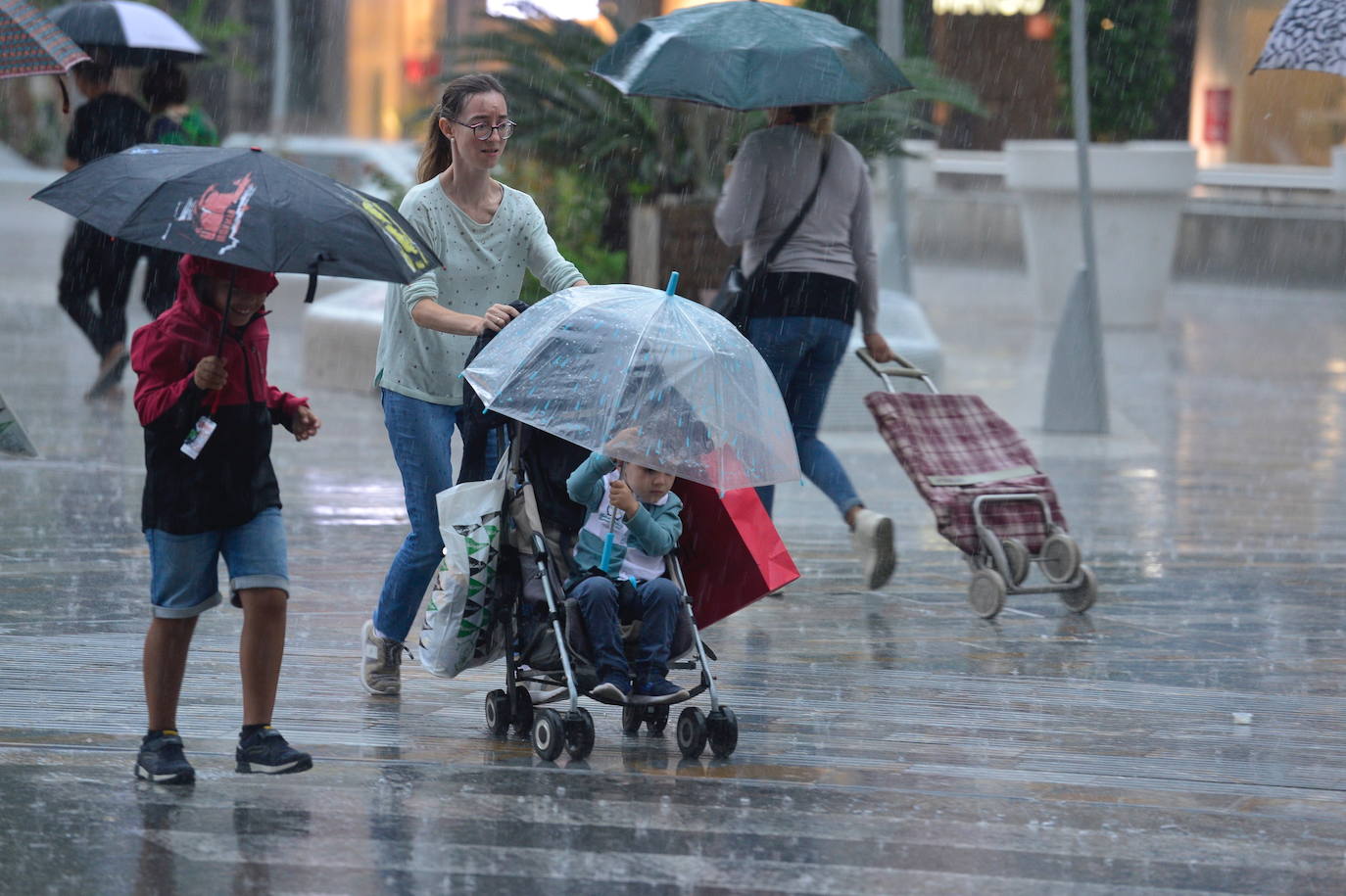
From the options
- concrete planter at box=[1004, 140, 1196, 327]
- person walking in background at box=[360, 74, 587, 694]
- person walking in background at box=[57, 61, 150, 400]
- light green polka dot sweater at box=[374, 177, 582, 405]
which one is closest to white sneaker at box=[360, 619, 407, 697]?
person walking in background at box=[360, 74, 587, 694]

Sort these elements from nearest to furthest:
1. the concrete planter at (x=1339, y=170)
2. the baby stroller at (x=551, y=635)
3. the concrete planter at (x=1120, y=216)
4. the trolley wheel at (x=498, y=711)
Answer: the baby stroller at (x=551, y=635)
the trolley wheel at (x=498, y=711)
the concrete planter at (x=1120, y=216)
the concrete planter at (x=1339, y=170)

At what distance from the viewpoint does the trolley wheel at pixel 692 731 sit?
5.16 metres

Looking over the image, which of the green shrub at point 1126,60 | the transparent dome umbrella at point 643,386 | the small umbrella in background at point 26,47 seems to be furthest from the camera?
the green shrub at point 1126,60

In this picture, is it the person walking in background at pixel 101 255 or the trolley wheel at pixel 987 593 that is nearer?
the trolley wheel at pixel 987 593

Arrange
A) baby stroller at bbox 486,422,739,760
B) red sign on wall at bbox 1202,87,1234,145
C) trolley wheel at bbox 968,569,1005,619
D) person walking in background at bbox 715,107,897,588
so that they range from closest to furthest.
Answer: baby stroller at bbox 486,422,739,760 < trolley wheel at bbox 968,569,1005,619 < person walking in background at bbox 715,107,897,588 < red sign on wall at bbox 1202,87,1234,145

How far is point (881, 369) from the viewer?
789cm

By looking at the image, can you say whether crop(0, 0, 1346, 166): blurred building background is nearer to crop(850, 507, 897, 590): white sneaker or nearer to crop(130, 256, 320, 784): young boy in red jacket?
crop(850, 507, 897, 590): white sneaker

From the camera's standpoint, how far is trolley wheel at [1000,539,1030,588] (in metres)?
7.16

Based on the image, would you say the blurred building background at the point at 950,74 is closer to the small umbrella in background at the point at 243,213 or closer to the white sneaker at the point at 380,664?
the white sneaker at the point at 380,664

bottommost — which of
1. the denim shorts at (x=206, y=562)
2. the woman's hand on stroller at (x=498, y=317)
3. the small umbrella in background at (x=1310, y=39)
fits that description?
the denim shorts at (x=206, y=562)

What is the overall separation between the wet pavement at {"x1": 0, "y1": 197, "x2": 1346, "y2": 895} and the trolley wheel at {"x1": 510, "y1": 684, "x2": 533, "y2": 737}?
0.10 meters

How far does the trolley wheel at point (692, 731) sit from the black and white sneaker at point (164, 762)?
1.25 metres

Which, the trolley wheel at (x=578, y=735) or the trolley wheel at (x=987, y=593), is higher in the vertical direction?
the trolley wheel at (x=578, y=735)

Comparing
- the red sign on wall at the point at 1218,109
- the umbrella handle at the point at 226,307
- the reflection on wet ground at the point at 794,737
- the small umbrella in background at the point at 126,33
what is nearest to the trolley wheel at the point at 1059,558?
the reflection on wet ground at the point at 794,737
